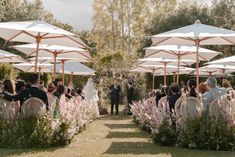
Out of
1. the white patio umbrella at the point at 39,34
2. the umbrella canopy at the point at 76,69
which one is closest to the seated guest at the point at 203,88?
the white patio umbrella at the point at 39,34

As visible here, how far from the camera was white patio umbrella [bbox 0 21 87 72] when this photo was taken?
1229 centimetres

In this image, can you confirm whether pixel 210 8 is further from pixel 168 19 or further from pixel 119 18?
pixel 119 18

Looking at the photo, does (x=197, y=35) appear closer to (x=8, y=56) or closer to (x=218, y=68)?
(x=8, y=56)

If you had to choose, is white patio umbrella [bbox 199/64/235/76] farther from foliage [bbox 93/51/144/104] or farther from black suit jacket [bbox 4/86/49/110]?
black suit jacket [bbox 4/86/49/110]

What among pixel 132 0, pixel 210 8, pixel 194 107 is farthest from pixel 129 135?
pixel 132 0

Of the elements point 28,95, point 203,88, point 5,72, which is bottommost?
point 28,95

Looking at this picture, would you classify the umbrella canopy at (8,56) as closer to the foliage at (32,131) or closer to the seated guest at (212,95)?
the foliage at (32,131)

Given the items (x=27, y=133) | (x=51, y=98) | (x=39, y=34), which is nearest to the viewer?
(x=27, y=133)

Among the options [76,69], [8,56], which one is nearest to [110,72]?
[76,69]

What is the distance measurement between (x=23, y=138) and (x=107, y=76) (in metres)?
26.9

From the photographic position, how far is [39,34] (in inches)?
545

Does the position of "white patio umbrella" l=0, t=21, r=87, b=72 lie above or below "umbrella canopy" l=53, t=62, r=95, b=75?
above

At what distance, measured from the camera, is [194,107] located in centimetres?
1105

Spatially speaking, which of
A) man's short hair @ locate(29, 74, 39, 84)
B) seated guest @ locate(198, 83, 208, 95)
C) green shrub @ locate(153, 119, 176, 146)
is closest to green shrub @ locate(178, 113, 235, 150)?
green shrub @ locate(153, 119, 176, 146)
